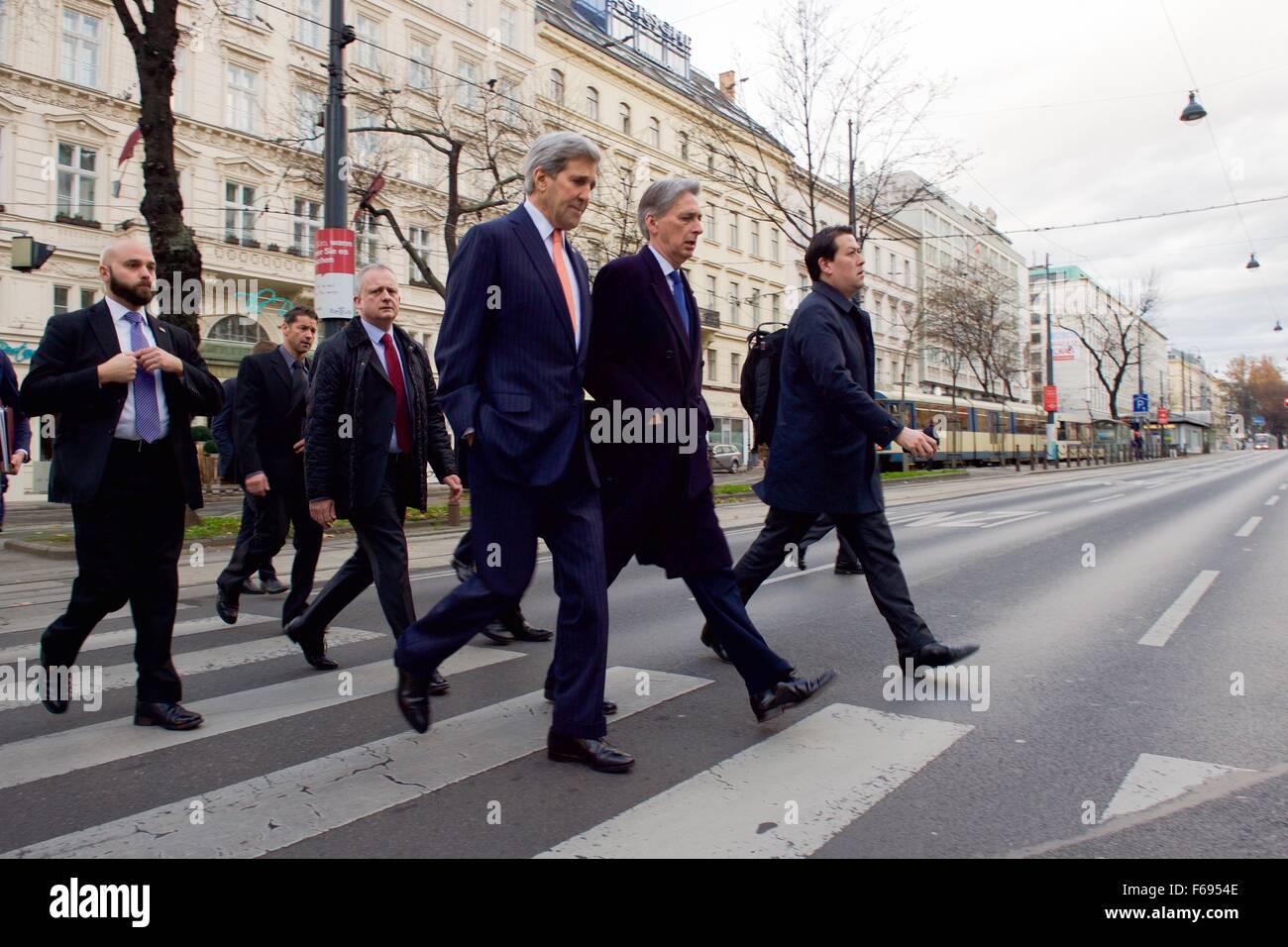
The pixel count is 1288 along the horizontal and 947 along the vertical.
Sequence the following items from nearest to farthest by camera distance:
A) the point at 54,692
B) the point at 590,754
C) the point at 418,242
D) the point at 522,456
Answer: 1. the point at 522,456
2. the point at 590,754
3. the point at 54,692
4. the point at 418,242

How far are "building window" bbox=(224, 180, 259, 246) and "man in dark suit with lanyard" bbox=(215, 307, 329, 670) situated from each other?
23408 mm

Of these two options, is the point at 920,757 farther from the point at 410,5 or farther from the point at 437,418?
the point at 410,5

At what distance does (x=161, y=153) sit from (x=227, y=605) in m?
7.49

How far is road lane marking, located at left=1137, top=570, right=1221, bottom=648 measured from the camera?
5317 mm

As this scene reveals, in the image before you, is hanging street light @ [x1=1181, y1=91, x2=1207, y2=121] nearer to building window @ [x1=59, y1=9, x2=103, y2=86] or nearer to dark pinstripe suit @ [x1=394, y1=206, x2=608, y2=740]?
dark pinstripe suit @ [x1=394, y1=206, x2=608, y2=740]

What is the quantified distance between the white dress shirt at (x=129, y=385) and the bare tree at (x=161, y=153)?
8.01 m

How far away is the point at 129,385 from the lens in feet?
11.7

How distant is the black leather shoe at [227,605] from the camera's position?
5902 mm

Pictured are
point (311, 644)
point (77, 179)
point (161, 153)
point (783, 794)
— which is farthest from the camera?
point (77, 179)

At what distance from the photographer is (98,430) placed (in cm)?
350

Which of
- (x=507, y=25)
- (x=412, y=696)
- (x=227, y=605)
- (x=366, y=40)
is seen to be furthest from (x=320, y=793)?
(x=507, y=25)

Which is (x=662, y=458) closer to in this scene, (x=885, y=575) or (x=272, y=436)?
(x=885, y=575)

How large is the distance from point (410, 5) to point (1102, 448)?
1882 inches

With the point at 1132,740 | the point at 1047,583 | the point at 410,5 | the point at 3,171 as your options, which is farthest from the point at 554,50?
the point at 1132,740
